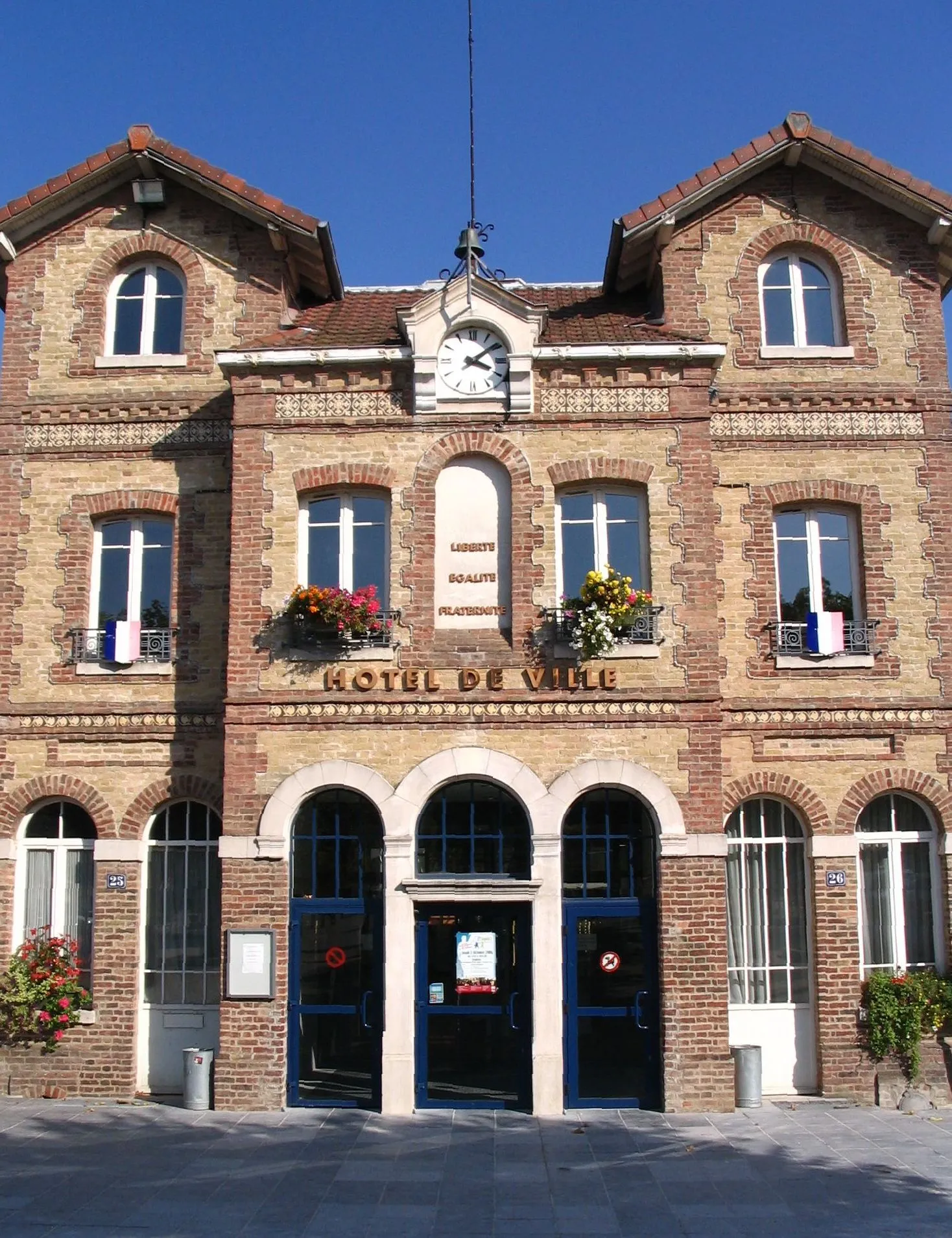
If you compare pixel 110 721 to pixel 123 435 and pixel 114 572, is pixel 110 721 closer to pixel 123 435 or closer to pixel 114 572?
pixel 114 572

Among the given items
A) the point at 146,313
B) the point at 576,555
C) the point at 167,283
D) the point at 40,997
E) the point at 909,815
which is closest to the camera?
the point at 40,997

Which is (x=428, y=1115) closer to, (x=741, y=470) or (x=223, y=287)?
(x=741, y=470)

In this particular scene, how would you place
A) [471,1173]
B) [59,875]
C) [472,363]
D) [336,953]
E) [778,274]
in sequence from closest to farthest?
[471,1173] < [336,953] < [472,363] < [59,875] < [778,274]

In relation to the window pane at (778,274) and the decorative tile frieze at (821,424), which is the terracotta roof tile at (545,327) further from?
the window pane at (778,274)

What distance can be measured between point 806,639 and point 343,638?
5579 mm

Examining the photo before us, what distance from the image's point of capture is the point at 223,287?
15758 mm

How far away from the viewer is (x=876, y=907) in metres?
14.6

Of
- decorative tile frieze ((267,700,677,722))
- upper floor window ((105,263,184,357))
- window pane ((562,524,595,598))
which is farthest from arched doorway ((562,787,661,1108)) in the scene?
upper floor window ((105,263,184,357))

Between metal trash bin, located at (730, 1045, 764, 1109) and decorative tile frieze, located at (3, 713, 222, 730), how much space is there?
712 centimetres

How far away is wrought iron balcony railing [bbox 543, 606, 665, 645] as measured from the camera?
13.9m

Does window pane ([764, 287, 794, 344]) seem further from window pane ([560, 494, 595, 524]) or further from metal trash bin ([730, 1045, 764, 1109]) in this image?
metal trash bin ([730, 1045, 764, 1109])

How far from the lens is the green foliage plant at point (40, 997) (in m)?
13.9

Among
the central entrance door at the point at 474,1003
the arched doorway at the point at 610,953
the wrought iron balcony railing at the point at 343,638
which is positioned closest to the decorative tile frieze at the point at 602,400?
the wrought iron balcony railing at the point at 343,638

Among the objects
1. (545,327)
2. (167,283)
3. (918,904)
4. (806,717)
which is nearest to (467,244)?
(545,327)
